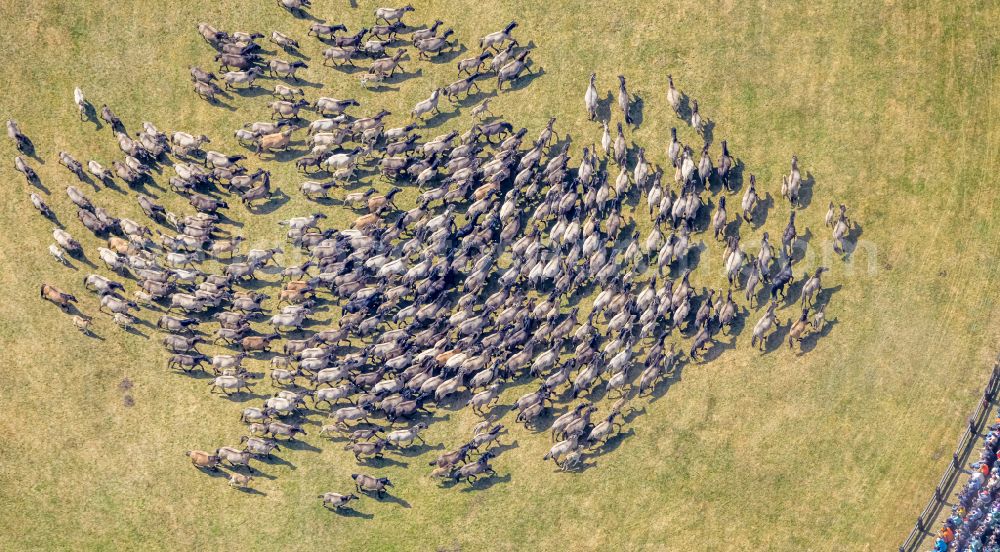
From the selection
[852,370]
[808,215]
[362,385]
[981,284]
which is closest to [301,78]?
[362,385]

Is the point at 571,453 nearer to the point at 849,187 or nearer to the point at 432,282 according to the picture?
the point at 432,282

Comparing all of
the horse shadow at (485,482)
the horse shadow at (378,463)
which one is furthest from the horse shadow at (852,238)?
the horse shadow at (378,463)

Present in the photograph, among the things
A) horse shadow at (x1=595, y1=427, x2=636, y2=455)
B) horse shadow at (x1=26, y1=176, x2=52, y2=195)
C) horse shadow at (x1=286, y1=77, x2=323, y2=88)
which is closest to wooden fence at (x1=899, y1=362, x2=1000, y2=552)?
horse shadow at (x1=595, y1=427, x2=636, y2=455)

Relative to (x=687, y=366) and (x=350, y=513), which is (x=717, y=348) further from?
(x=350, y=513)

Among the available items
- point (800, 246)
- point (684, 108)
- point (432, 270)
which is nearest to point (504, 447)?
point (432, 270)

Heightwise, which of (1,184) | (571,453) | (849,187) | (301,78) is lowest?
(571,453)

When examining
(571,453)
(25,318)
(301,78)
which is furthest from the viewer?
(301,78)

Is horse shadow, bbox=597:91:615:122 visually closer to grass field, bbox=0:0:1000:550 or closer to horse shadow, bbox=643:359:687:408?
grass field, bbox=0:0:1000:550
